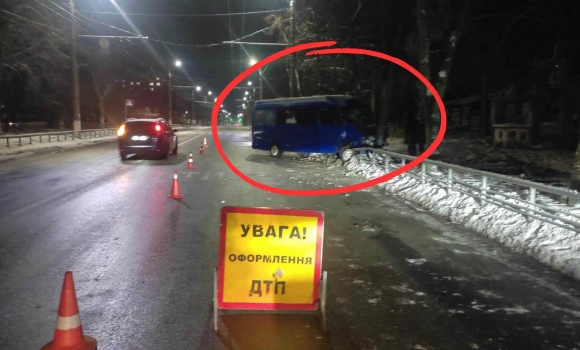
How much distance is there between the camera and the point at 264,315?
5.77m

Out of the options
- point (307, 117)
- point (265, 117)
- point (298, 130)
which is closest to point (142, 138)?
point (265, 117)

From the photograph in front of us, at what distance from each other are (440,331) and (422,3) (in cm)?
1525

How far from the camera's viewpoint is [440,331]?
5.34 meters

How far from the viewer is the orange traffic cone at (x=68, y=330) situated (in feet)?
14.7

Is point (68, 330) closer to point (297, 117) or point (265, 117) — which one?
point (297, 117)

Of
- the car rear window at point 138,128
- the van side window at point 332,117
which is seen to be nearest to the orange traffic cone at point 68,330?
the car rear window at point 138,128

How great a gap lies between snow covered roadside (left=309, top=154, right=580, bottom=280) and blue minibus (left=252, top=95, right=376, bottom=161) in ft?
26.5

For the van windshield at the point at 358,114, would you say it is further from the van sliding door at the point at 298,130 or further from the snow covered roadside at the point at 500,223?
the snow covered roadside at the point at 500,223

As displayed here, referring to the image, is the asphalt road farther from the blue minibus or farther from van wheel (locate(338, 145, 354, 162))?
the blue minibus

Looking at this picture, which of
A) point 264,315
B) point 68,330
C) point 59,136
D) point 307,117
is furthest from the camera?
point 59,136

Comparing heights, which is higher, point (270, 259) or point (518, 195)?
point (270, 259)

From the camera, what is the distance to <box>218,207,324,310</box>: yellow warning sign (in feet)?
17.9

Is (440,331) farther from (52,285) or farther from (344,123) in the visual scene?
(344,123)

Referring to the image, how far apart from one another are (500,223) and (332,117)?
14737mm
